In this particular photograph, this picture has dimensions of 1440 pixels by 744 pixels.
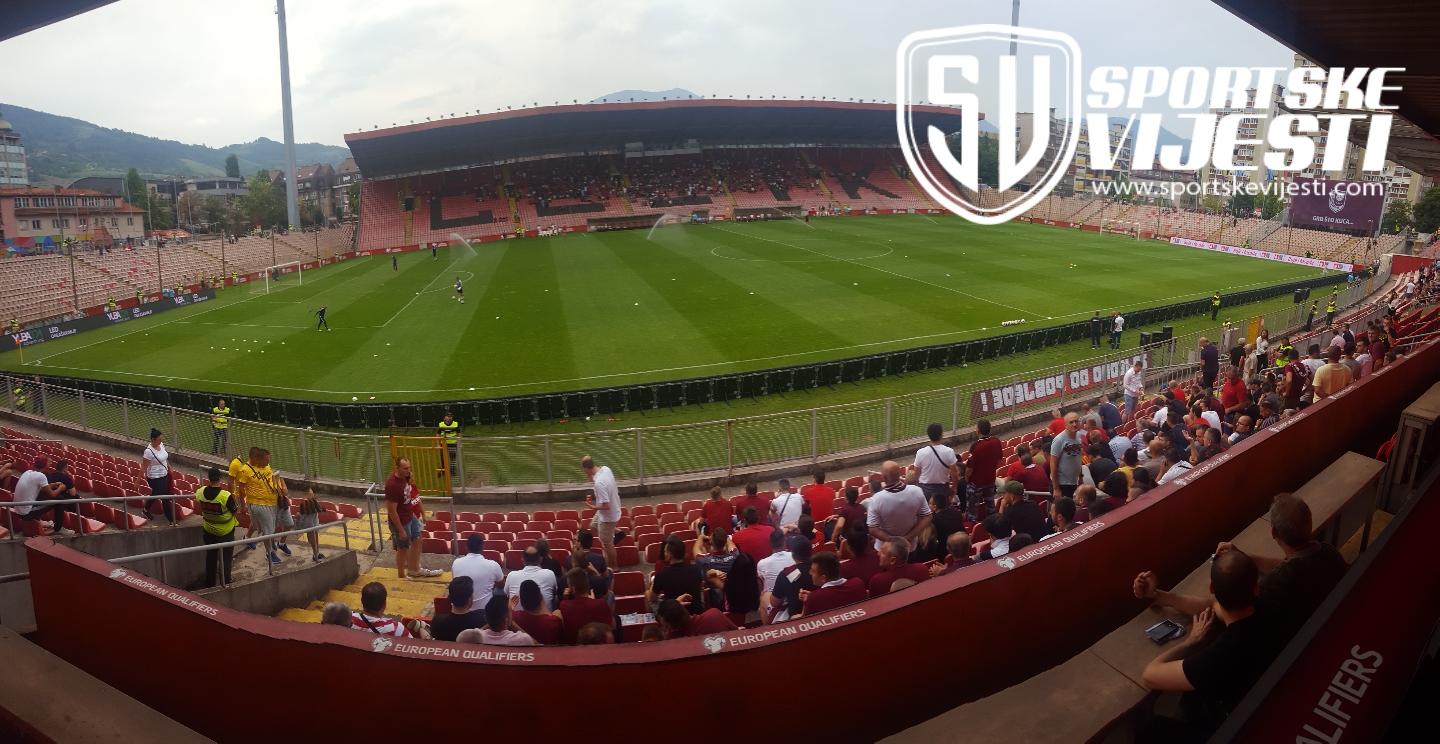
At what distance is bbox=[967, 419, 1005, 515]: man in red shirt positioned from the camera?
8.62 metres

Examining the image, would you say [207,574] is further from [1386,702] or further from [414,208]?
[414,208]

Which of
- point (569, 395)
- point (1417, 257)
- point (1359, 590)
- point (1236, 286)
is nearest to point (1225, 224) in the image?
point (1417, 257)

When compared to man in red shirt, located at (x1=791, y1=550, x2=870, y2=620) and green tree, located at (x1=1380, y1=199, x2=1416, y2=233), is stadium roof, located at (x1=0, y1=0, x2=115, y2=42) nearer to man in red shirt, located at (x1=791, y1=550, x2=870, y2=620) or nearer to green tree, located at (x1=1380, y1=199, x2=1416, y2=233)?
man in red shirt, located at (x1=791, y1=550, x2=870, y2=620)

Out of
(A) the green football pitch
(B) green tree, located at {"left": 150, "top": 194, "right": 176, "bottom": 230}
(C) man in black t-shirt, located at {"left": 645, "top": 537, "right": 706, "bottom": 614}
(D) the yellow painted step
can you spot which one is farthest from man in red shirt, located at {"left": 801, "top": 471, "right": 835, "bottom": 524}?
(B) green tree, located at {"left": 150, "top": 194, "right": 176, "bottom": 230}

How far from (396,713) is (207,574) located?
5757 millimetres

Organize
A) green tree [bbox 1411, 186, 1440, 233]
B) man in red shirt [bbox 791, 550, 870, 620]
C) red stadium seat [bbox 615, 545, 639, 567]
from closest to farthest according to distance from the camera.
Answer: man in red shirt [bbox 791, 550, 870, 620], red stadium seat [bbox 615, 545, 639, 567], green tree [bbox 1411, 186, 1440, 233]

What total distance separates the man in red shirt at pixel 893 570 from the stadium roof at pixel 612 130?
2485 inches

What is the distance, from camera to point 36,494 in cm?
913

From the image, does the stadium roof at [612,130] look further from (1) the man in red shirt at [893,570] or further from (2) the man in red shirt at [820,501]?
(1) the man in red shirt at [893,570]

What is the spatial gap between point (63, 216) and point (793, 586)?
320 feet

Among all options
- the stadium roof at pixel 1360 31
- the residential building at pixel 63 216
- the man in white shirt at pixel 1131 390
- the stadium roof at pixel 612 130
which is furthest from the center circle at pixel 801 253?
the residential building at pixel 63 216

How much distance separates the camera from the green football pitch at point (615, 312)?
78.3 feet

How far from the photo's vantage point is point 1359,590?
2945 millimetres

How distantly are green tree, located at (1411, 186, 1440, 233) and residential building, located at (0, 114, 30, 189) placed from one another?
504 ft
